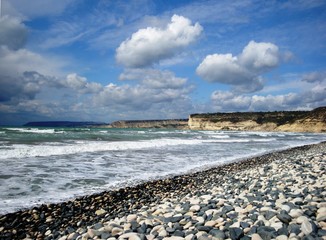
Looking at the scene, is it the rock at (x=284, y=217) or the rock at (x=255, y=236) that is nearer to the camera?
the rock at (x=255, y=236)

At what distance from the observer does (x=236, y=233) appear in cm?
388

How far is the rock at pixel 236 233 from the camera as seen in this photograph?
150 inches

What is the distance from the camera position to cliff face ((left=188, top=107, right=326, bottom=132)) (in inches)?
3886

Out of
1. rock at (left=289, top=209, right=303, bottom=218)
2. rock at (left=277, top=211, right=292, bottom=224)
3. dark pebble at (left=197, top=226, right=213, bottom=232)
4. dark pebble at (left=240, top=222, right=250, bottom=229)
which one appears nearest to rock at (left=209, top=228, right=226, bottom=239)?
dark pebble at (left=197, top=226, right=213, bottom=232)

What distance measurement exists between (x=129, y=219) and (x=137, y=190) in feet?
12.4

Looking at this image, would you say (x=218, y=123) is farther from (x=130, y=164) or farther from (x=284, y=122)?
(x=130, y=164)

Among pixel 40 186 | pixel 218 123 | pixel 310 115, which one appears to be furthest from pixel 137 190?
pixel 218 123

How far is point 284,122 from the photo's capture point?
113 metres

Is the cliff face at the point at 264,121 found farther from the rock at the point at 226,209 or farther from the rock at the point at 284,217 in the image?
the rock at the point at 284,217

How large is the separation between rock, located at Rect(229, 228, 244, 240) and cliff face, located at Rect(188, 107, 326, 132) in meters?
103

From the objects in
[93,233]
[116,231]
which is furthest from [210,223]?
[93,233]

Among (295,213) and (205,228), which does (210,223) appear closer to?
(205,228)

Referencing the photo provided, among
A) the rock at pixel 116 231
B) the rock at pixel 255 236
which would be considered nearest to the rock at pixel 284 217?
the rock at pixel 255 236

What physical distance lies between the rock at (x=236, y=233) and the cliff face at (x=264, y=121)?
103003 mm
